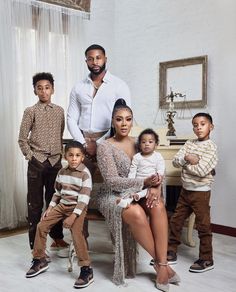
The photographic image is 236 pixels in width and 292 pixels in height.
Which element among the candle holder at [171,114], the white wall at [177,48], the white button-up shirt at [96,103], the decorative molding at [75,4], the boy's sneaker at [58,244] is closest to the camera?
the white button-up shirt at [96,103]

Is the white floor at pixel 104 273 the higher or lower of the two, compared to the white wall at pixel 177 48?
lower

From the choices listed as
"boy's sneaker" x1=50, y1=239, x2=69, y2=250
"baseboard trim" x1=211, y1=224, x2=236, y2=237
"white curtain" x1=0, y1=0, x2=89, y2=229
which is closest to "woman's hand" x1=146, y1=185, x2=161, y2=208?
"boy's sneaker" x1=50, y1=239, x2=69, y2=250

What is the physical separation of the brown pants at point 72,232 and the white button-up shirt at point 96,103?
51 centimetres

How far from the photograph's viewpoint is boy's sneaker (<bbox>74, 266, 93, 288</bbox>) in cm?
231

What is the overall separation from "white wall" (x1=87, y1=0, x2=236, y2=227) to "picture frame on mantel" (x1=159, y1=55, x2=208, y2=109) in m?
0.06

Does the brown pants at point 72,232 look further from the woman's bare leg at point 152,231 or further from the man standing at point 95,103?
the man standing at point 95,103

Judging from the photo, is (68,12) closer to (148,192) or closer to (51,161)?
(51,161)

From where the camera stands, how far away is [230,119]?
3447 millimetres

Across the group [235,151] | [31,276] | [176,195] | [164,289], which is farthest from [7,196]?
[235,151]

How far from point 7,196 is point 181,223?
1702 millimetres

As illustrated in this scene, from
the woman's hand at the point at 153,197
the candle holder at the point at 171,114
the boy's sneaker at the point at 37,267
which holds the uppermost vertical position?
the candle holder at the point at 171,114

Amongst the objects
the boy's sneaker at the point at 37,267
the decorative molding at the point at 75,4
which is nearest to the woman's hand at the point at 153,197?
the boy's sneaker at the point at 37,267

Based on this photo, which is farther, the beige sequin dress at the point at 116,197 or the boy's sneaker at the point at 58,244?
the boy's sneaker at the point at 58,244

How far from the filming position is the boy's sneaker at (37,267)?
2.48 m
